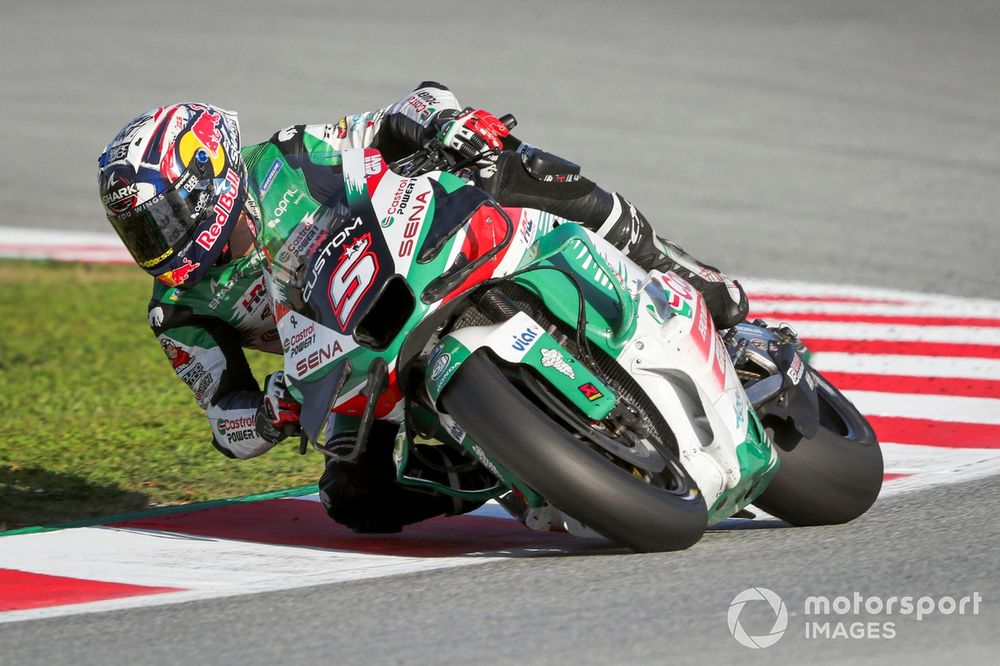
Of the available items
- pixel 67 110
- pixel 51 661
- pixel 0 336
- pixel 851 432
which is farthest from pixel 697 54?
pixel 51 661

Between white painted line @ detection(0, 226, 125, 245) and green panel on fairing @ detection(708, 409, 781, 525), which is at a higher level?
green panel on fairing @ detection(708, 409, 781, 525)

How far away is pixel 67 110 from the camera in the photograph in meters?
15.2

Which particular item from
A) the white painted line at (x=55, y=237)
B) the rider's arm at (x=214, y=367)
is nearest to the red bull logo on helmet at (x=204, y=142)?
the rider's arm at (x=214, y=367)

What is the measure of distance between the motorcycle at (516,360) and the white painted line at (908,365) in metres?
3.04

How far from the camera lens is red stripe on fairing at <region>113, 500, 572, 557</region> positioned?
15.6 ft

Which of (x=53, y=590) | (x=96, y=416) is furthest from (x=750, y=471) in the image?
(x=96, y=416)

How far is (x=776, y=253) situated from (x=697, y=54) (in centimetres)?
655

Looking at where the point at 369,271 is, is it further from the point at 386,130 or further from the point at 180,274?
the point at 386,130

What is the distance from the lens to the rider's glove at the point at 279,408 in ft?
14.3

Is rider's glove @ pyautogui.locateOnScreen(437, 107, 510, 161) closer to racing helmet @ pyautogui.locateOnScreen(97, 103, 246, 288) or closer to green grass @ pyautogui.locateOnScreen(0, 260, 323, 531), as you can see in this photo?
racing helmet @ pyautogui.locateOnScreen(97, 103, 246, 288)

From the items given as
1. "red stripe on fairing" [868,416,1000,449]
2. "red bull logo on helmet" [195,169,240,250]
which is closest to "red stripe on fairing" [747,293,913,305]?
"red stripe on fairing" [868,416,1000,449]

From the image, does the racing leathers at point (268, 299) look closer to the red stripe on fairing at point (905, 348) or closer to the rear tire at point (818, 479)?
the rear tire at point (818, 479)

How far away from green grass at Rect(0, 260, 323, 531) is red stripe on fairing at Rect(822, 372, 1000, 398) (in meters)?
2.59

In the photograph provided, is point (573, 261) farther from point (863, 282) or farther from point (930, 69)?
point (930, 69)
